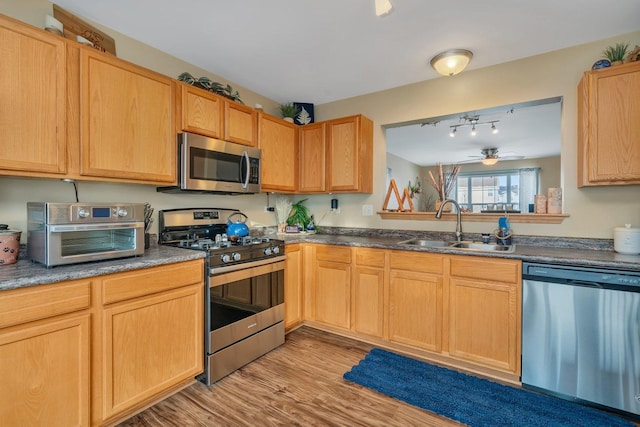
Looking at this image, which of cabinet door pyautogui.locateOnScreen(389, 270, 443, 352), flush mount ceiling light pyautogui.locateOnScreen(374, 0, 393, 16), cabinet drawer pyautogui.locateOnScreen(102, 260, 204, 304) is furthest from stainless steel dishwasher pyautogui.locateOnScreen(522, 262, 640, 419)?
cabinet drawer pyautogui.locateOnScreen(102, 260, 204, 304)

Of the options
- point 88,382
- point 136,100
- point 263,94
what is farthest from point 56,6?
point 88,382

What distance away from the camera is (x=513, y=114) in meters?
3.96

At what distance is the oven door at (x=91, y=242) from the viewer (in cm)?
151

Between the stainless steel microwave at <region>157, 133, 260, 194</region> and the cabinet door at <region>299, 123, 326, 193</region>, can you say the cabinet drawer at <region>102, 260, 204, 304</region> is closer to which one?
the stainless steel microwave at <region>157, 133, 260, 194</region>

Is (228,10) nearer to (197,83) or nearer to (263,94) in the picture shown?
(197,83)

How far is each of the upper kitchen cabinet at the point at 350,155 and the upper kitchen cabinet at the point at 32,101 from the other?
2.19 meters

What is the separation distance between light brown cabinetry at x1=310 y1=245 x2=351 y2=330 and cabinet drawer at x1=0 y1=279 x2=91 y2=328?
73.5 inches

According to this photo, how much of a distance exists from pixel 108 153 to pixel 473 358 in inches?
115

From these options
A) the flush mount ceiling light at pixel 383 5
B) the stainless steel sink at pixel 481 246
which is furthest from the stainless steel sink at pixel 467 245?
the flush mount ceiling light at pixel 383 5

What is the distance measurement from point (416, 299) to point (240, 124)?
2.19m

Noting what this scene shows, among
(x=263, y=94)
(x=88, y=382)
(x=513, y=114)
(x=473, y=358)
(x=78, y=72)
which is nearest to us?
(x=88, y=382)

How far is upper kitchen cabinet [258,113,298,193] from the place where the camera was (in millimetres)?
2973

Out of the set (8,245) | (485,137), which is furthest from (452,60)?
(485,137)

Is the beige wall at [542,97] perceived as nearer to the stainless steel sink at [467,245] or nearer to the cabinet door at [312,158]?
the stainless steel sink at [467,245]
